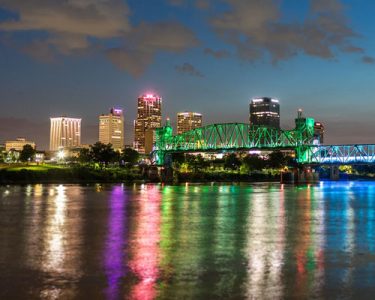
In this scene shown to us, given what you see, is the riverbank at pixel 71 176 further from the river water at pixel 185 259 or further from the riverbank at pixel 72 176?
the river water at pixel 185 259

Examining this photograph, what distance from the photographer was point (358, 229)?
92.1 ft

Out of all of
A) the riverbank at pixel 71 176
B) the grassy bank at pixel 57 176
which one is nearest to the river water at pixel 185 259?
the grassy bank at pixel 57 176

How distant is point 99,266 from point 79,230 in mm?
10082

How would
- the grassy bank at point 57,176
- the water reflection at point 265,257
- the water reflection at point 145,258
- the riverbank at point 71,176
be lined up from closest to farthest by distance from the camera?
the water reflection at point 145,258, the water reflection at point 265,257, the grassy bank at point 57,176, the riverbank at point 71,176

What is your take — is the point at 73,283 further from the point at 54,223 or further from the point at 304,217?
the point at 304,217

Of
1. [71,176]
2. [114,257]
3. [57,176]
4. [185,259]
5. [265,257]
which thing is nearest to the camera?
[185,259]

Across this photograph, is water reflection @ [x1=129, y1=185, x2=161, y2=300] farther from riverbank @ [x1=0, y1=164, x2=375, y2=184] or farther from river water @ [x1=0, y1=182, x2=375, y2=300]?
riverbank @ [x1=0, y1=164, x2=375, y2=184]

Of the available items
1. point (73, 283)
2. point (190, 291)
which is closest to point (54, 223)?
point (73, 283)

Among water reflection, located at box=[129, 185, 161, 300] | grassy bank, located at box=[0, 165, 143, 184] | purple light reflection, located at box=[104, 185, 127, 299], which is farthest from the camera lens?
grassy bank, located at box=[0, 165, 143, 184]

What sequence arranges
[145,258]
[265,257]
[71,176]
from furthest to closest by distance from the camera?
[71,176]
[265,257]
[145,258]

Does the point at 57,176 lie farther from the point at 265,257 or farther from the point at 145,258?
the point at 265,257

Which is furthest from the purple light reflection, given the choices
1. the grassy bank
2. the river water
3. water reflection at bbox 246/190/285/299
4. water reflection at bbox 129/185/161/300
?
the grassy bank

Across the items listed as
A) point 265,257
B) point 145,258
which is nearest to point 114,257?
point 145,258

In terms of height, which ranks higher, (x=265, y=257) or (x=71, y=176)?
(x=71, y=176)
